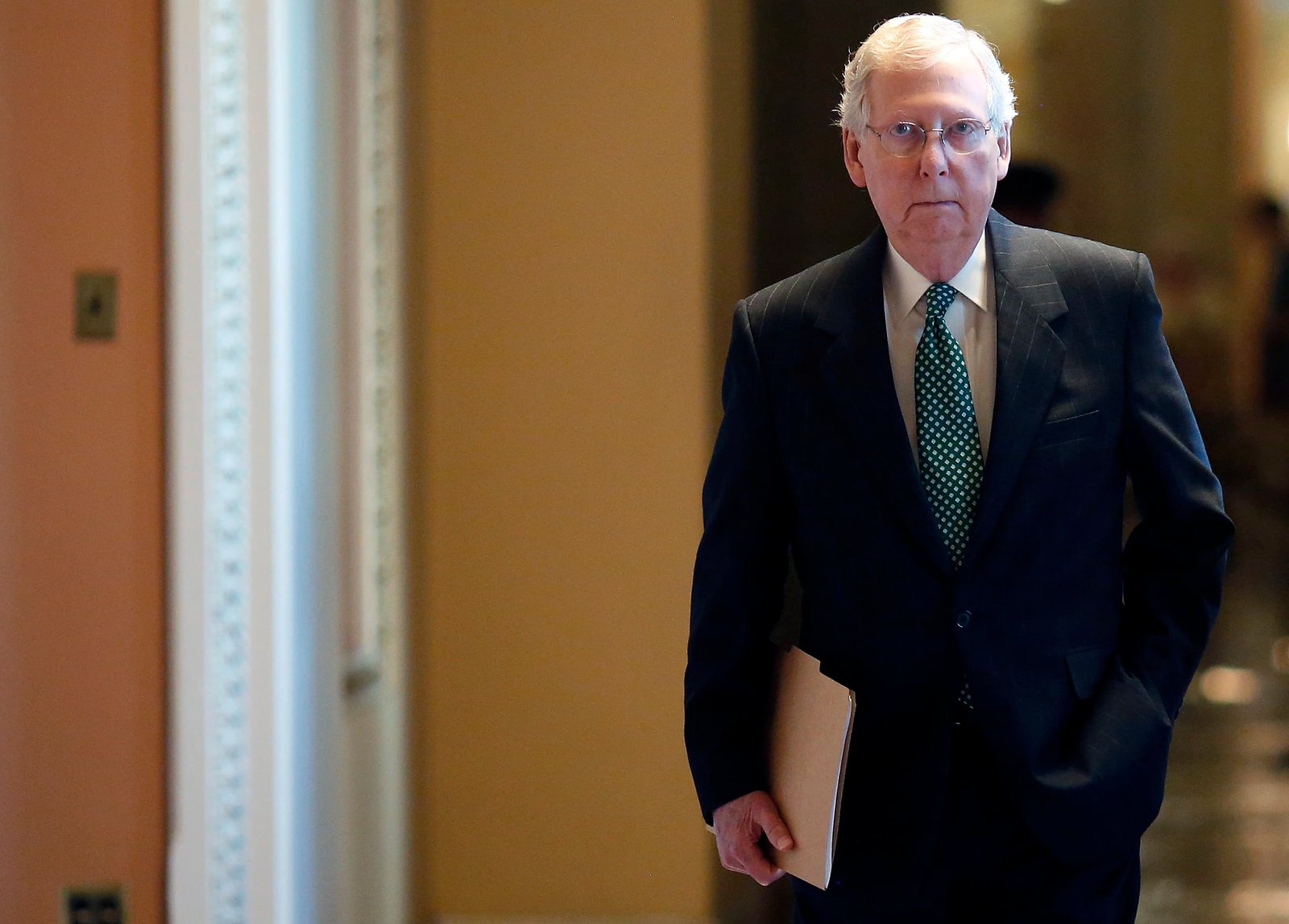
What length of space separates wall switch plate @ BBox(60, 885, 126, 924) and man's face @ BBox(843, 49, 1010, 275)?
63.0 inches

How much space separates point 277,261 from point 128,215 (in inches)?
9.3

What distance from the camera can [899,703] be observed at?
4.16 feet

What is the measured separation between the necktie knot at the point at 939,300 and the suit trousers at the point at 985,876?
0.39 meters

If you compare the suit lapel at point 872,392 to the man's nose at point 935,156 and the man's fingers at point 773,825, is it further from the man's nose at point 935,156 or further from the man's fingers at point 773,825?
the man's fingers at point 773,825

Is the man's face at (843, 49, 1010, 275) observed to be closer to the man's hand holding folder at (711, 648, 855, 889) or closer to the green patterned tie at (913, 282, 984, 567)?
the green patterned tie at (913, 282, 984, 567)

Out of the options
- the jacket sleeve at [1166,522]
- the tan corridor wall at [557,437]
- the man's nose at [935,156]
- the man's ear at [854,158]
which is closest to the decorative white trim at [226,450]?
the tan corridor wall at [557,437]

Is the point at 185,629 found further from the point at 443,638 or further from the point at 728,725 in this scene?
the point at 728,725

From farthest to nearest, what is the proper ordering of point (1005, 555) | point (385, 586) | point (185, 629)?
point (385, 586) < point (185, 629) < point (1005, 555)

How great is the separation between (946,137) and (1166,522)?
42 centimetres

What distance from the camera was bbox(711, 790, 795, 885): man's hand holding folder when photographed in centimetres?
129

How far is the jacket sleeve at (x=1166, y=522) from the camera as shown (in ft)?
4.03

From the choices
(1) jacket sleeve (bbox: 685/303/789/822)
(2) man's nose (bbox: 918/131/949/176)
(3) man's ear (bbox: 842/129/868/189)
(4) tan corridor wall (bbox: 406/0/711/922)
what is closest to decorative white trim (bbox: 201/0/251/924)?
(4) tan corridor wall (bbox: 406/0/711/922)

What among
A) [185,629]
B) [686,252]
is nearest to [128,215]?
[185,629]

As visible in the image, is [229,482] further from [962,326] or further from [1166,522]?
[1166,522]
